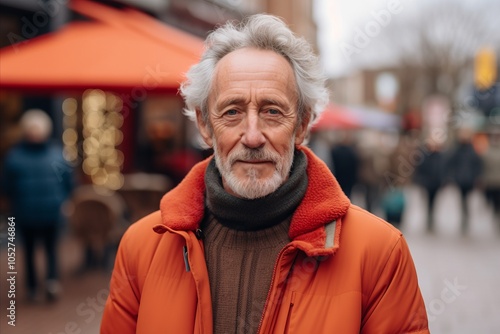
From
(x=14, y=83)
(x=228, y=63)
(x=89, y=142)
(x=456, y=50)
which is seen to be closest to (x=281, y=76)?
(x=228, y=63)

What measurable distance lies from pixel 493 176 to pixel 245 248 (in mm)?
12664

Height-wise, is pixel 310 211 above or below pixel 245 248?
above

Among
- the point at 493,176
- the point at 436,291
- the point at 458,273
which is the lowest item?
the point at 458,273

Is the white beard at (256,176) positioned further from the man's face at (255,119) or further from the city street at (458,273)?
the city street at (458,273)

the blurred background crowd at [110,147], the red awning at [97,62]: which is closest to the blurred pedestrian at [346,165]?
the blurred background crowd at [110,147]

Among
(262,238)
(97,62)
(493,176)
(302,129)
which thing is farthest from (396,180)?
(262,238)

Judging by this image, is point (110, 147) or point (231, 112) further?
point (110, 147)

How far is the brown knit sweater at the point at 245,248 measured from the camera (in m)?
2.13

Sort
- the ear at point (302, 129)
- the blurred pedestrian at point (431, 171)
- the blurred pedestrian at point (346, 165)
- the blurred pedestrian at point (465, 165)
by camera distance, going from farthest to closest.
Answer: the blurred pedestrian at point (346, 165), the blurred pedestrian at point (431, 171), the blurred pedestrian at point (465, 165), the ear at point (302, 129)

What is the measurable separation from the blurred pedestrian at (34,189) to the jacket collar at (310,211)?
Answer: 502 centimetres

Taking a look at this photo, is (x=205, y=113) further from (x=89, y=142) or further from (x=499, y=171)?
(x=499, y=171)

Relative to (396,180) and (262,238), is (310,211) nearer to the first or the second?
(262,238)

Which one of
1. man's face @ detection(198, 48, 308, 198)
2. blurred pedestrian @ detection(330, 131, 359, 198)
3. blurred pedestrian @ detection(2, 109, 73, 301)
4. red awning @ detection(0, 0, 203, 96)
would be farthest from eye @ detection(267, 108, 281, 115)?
blurred pedestrian @ detection(330, 131, 359, 198)

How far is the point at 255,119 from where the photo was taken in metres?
2.13
